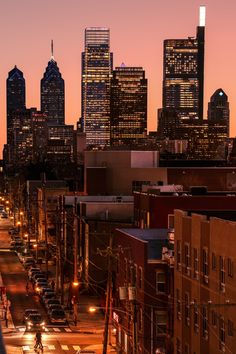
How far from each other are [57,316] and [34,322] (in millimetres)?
3680

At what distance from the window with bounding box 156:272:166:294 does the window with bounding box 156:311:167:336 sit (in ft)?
3.38

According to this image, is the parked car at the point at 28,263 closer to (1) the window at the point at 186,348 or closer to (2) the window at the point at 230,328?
(1) the window at the point at 186,348

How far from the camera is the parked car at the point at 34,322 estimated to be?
205 feet

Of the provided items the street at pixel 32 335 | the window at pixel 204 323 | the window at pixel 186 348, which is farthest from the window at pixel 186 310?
the street at pixel 32 335

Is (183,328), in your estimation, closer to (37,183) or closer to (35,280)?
(35,280)

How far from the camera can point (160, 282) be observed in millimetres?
50062

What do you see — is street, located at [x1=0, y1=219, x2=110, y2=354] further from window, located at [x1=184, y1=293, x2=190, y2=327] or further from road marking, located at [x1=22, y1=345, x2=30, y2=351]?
window, located at [x1=184, y1=293, x2=190, y2=327]

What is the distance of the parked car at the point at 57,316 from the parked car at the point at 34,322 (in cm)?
217

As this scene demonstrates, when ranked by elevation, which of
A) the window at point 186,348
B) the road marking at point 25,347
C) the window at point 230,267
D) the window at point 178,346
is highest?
the window at point 230,267

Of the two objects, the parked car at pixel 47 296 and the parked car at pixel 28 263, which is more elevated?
the parked car at pixel 47 296

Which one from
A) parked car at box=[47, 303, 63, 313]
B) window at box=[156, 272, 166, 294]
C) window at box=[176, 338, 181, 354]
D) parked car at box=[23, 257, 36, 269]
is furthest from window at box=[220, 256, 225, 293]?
parked car at box=[23, 257, 36, 269]

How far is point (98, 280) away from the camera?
83312 millimetres

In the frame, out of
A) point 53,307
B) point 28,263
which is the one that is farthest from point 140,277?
point 28,263

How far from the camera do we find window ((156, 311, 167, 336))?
1934 inches
